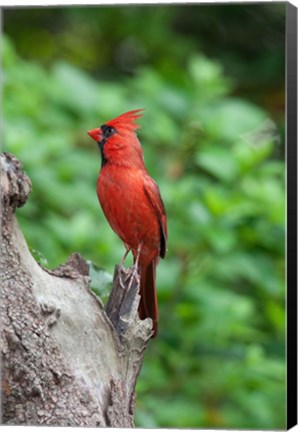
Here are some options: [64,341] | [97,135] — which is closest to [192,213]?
[97,135]

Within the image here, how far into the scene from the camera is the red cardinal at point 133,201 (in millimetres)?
3445

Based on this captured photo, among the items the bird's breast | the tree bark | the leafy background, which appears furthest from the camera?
the leafy background

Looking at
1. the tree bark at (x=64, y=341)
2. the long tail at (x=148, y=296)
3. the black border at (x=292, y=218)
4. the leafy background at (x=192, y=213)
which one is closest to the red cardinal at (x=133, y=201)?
the long tail at (x=148, y=296)

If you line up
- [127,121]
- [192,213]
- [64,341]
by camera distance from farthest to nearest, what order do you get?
[192,213] → [127,121] → [64,341]

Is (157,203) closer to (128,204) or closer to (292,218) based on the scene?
(128,204)

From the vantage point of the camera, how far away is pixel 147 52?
5.76 meters

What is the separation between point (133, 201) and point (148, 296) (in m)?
0.29

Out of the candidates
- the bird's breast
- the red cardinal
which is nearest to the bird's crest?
the red cardinal

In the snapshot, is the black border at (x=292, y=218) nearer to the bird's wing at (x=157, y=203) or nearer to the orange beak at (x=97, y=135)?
the bird's wing at (x=157, y=203)

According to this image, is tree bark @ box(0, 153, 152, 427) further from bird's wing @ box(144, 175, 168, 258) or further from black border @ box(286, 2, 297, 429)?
black border @ box(286, 2, 297, 429)

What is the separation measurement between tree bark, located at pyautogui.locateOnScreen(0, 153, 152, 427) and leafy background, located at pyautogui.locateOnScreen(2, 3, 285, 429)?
0.70 m

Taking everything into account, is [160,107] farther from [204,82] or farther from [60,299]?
[60,299]

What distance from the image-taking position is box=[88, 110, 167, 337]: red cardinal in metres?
3.45

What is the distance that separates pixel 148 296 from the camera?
3496 mm
